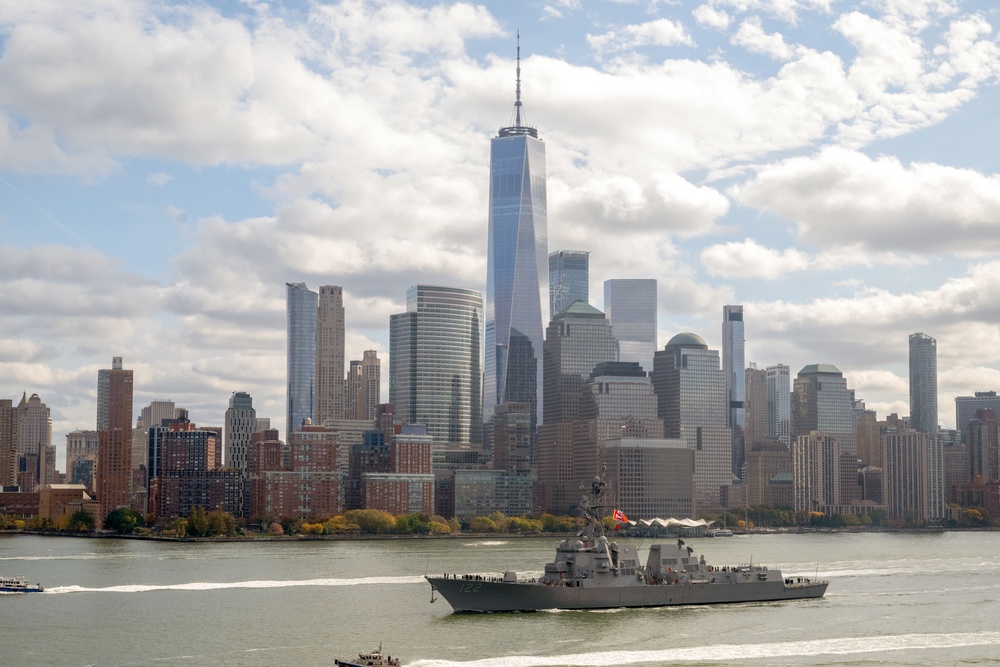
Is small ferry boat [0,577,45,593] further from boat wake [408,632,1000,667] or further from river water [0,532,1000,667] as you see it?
boat wake [408,632,1000,667]

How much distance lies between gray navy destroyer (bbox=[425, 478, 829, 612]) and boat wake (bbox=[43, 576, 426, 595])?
2789 centimetres

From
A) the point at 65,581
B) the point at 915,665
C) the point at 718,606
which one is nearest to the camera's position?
the point at 915,665

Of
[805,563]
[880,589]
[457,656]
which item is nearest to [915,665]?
[457,656]

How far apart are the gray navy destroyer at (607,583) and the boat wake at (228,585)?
27.9 metres

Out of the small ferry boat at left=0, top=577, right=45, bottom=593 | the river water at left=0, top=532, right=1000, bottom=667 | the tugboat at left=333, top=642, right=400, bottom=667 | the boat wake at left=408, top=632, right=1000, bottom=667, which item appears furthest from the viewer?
the small ferry boat at left=0, top=577, right=45, bottom=593

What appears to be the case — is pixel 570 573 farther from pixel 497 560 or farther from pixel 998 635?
pixel 497 560

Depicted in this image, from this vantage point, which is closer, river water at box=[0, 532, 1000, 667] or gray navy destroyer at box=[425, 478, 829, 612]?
river water at box=[0, 532, 1000, 667]

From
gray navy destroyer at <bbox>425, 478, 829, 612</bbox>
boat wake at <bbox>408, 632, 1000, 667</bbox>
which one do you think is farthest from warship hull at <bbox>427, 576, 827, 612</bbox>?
boat wake at <bbox>408, 632, 1000, 667</bbox>

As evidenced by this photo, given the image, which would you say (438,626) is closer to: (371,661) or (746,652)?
(371,661)

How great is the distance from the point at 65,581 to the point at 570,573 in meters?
60.9

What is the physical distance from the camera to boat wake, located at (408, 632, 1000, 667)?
79.6m

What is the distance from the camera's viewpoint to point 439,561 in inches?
6688

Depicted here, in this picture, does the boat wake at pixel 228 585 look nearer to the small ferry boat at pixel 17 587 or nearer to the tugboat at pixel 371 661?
the small ferry boat at pixel 17 587

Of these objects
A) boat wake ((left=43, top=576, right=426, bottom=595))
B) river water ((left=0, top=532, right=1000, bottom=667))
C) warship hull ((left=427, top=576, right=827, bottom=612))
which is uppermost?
warship hull ((left=427, top=576, right=827, bottom=612))
